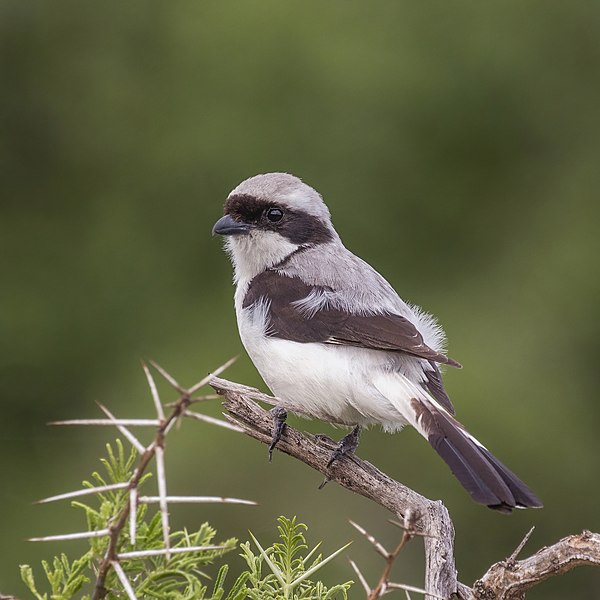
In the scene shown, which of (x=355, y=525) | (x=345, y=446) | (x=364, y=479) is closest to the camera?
(x=355, y=525)

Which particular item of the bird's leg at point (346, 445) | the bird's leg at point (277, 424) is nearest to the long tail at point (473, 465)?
the bird's leg at point (346, 445)

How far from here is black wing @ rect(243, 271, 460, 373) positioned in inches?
143

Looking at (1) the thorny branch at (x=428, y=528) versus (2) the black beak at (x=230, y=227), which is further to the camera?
(2) the black beak at (x=230, y=227)

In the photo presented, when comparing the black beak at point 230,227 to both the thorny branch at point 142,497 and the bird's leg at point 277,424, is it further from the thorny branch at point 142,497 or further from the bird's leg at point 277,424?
the thorny branch at point 142,497

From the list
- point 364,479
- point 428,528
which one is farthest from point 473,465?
point 364,479

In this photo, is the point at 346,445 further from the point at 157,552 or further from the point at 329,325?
the point at 157,552

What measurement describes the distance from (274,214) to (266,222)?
0.05 meters

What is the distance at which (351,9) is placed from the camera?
7324mm

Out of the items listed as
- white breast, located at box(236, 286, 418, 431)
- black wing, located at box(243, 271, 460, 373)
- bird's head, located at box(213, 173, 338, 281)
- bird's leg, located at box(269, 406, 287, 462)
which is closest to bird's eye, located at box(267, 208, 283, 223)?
bird's head, located at box(213, 173, 338, 281)

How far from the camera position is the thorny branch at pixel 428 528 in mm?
2389

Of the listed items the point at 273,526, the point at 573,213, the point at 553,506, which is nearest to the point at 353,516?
the point at 273,526

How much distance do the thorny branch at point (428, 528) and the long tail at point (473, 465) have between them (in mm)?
154

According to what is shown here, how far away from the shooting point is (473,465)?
2939mm

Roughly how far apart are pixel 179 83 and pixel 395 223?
187 centimetres
